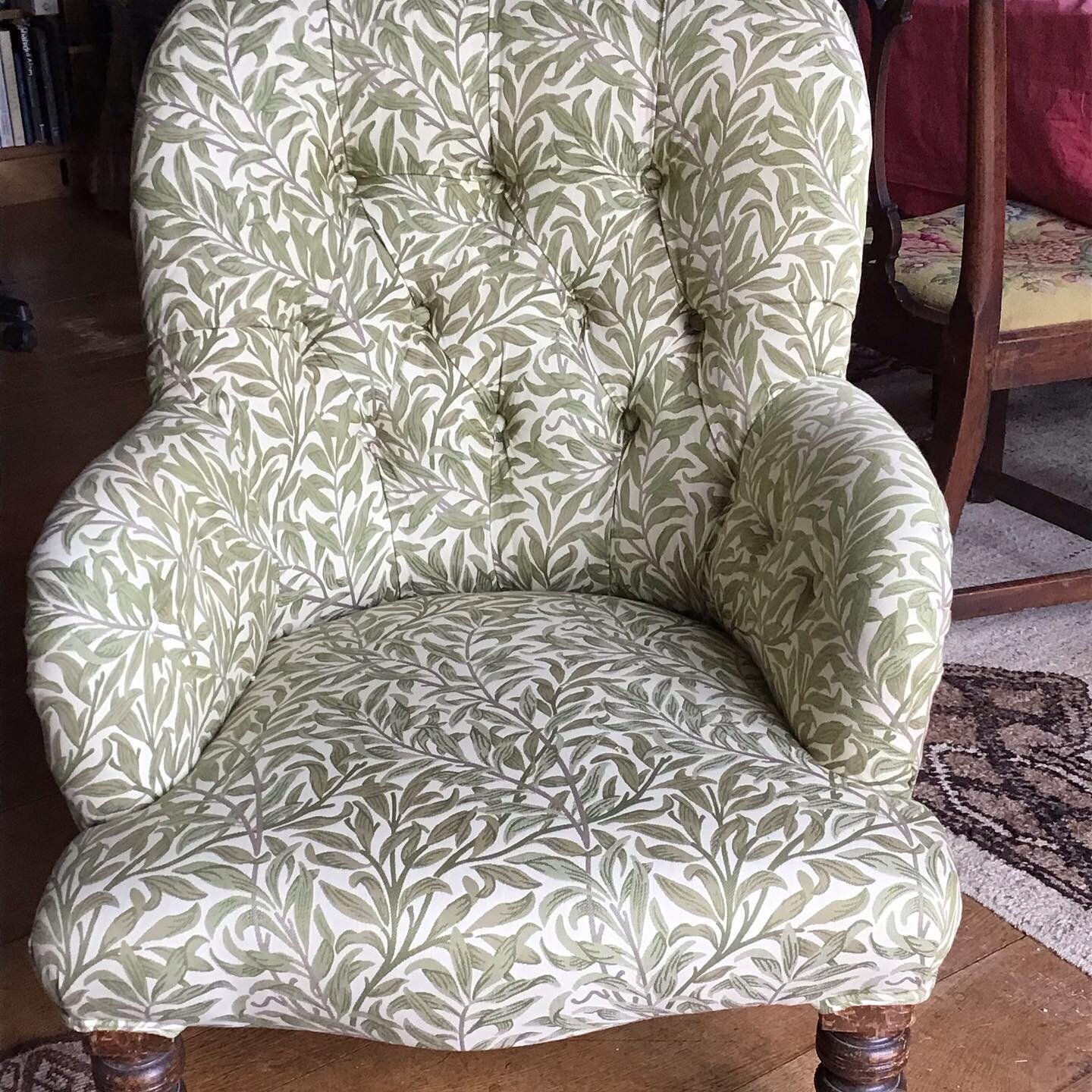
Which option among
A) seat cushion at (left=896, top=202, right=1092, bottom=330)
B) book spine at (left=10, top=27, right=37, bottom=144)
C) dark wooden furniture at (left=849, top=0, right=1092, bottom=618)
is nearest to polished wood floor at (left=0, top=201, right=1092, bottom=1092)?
dark wooden furniture at (left=849, top=0, right=1092, bottom=618)

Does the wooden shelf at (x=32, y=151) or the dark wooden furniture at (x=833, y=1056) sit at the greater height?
the wooden shelf at (x=32, y=151)

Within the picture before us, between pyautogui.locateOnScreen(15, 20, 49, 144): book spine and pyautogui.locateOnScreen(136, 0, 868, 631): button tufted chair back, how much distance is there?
11.2 ft

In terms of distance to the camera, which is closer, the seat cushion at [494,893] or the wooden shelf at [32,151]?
the seat cushion at [494,893]

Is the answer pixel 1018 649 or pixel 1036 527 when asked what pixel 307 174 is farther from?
pixel 1036 527

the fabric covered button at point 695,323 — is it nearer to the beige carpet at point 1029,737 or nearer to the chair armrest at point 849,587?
the chair armrest at point 849,587

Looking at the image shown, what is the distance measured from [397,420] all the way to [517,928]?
1.80 ft

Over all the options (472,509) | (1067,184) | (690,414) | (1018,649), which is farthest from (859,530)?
(1067,184)

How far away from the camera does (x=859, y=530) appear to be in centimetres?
92

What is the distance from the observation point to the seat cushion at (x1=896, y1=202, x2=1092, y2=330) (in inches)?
61.4

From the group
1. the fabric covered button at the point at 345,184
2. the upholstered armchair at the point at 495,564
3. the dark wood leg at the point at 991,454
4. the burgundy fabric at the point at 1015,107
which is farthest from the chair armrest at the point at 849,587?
the dark wood leg at the point at 991,454

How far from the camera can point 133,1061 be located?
0.87 m

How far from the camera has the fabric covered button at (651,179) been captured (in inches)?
47.4

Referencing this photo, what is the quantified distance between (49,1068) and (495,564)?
0.61m

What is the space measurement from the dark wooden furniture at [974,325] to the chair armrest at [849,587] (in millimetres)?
510
